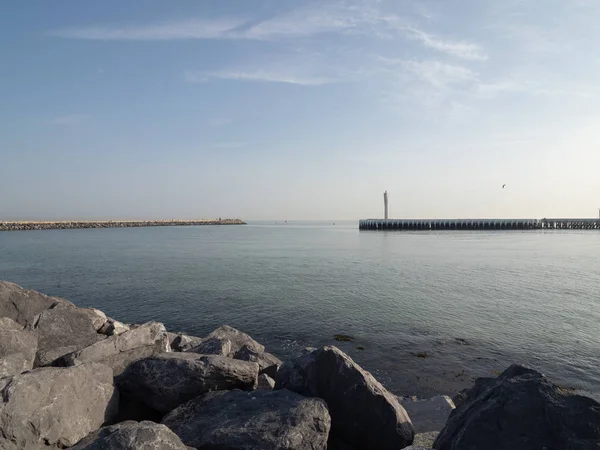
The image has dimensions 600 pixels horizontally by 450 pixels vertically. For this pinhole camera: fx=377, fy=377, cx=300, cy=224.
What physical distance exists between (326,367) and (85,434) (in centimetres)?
352

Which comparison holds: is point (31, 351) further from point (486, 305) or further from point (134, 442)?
point (486, 305)

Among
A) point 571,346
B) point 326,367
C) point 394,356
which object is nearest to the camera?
point 326,367

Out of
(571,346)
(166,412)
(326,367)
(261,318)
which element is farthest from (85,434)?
(571,346)

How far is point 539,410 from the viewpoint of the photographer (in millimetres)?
4203

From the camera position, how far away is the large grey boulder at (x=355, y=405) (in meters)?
5.59

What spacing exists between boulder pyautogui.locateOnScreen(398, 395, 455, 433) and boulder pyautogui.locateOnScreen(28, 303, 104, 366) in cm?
701

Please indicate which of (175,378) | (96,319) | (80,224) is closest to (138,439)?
(175,378)

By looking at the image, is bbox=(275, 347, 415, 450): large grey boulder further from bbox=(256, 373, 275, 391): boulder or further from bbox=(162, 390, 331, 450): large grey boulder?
bbox=(256, 373, 275, 391): boulder

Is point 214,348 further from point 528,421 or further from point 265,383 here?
point 528,421

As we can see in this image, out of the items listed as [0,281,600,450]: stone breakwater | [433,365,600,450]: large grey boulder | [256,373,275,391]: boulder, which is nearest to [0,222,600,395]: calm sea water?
[256,373,275,391]: boulder

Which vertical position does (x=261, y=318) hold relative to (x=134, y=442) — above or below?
below

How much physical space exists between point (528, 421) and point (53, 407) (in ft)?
18.8

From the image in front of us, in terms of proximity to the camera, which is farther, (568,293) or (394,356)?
(568,293)

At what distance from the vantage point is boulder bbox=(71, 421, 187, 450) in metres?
4.07
